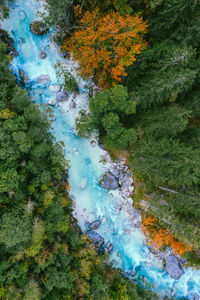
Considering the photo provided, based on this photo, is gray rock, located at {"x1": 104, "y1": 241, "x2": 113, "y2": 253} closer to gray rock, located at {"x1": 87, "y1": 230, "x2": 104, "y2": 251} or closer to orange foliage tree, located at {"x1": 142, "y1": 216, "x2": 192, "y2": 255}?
gray rock, located at {"x1": 87, "y1": 230, "x2": 104, "y2": 251}

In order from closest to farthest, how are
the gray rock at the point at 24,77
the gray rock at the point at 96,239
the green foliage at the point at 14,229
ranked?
the green foliage at the point at 14,229 < the gray rock at the point at 24,77 < the gray rock at the point at 96,239

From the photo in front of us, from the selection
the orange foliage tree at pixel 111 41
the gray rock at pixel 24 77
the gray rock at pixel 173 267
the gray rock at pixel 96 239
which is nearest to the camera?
the orange foliage tree at pixel 111 41

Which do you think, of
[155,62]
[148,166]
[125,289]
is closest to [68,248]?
[125,289]

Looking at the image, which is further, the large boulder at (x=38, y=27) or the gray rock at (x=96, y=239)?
the large boulder at (x=38, y=27)

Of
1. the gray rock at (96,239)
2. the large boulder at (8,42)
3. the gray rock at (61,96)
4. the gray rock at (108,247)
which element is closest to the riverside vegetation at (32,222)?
the gray rock at (96,239)

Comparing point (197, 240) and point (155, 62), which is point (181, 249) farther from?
point (155, 62)

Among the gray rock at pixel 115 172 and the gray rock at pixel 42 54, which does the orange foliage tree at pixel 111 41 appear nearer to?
the gray rock at pixel 42 54

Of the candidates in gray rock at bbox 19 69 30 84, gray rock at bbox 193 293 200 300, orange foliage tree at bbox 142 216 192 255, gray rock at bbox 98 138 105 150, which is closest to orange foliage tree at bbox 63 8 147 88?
gray rock at bbox 19 69 30 84
